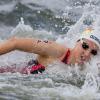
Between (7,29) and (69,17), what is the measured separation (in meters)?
1.69

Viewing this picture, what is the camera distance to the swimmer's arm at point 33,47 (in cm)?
680

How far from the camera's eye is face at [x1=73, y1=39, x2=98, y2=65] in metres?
7.27

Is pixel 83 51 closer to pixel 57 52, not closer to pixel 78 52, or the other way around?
pixel 78 52

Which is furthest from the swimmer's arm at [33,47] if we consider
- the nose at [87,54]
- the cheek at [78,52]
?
the nose at [87,54]

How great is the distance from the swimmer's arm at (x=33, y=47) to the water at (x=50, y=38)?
8.1 inches

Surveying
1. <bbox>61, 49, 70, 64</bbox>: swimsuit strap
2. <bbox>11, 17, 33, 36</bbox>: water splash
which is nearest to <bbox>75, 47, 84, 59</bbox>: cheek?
<bbox>61, 49, 70, 64</bbox>: swimsuit strap

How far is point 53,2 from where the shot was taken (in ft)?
41.3

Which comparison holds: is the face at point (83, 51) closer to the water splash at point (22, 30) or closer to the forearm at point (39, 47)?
the forearm at point (39, 47)

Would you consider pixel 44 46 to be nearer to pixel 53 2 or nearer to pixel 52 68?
pixel 52 68

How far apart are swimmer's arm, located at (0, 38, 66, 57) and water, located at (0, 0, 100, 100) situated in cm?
20

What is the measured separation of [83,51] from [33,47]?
29.9 inches

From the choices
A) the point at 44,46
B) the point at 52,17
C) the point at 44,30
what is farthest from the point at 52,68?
the point at 52,17

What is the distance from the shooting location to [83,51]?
7285 millimetres

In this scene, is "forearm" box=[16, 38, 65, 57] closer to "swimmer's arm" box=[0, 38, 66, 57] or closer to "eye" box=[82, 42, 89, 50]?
"swimmer's arm" box=[0, 38, 66, 57]
